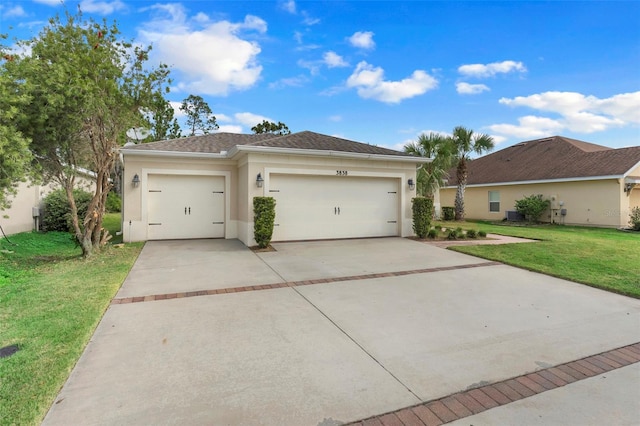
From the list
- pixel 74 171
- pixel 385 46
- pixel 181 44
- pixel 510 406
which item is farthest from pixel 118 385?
pixel 385 46

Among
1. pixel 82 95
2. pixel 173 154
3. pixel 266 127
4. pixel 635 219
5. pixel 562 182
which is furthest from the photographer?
pixel 266 127

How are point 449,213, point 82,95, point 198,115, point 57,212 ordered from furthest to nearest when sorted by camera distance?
point 198,115 < point 449,213 < point 57,212 < point 82,95

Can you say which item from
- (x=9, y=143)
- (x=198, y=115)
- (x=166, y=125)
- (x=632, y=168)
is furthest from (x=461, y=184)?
(x=198, y=115)

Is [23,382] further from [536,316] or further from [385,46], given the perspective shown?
[385,46]

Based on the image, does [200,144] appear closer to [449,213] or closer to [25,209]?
[25,209]

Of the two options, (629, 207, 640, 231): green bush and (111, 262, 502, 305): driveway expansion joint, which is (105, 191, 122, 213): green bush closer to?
(111, 262, 502, 305): driveway expansion joint

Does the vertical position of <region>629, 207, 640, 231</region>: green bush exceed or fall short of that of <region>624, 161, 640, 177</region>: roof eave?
it falls short

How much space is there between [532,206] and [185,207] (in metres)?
16.8

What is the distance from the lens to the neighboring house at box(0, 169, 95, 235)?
1031 centimetres

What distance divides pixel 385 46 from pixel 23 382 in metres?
13.1

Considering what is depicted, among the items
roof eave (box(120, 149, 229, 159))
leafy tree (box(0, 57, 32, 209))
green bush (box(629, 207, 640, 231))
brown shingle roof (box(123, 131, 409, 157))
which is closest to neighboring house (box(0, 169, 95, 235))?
Result: roof eave (box(120, 149, 229, 159))

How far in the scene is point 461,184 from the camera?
1802 centimetres

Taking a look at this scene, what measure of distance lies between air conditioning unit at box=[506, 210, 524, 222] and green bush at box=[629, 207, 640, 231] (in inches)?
173

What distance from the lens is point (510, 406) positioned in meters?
2.35
